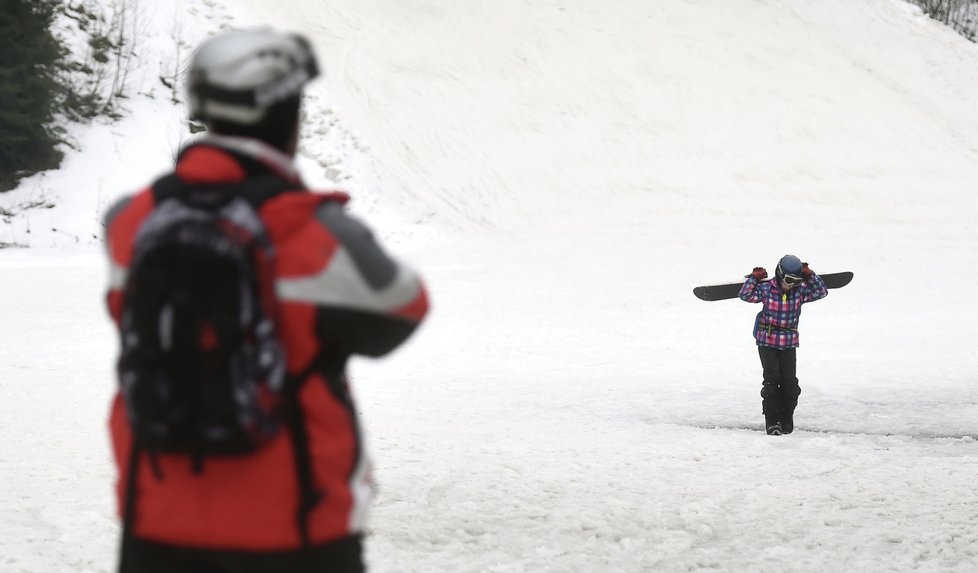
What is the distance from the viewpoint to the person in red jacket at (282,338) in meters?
2.10

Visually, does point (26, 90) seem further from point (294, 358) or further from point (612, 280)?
point (294, 358)

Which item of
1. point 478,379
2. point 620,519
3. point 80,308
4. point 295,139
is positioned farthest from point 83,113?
point 295,139

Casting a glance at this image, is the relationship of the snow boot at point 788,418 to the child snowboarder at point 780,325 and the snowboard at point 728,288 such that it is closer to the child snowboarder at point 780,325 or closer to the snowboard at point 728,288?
the child snowboarder at point 780,325

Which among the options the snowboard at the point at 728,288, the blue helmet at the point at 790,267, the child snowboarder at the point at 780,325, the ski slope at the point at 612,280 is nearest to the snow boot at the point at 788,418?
the child snowboarder at the point at 780,325

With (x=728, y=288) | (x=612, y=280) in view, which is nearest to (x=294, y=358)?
(x=728, y=288)

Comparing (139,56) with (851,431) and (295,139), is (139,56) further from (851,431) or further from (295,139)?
(295,139)

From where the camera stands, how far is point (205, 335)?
6.61 feet

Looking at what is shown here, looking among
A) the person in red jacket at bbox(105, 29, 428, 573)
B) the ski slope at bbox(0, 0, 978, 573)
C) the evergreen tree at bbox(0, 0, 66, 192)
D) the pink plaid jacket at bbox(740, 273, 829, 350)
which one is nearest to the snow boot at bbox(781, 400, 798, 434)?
the ski slope at bbox(0, 0, 978, 573)

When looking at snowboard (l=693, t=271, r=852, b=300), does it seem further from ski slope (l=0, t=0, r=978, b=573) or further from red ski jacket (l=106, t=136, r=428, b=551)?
Answer: red ski jacket (l=106, t=136, r=428, b=551)

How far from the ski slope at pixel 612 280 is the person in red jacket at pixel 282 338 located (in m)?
3.28

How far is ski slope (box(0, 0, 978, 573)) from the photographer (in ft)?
20.5

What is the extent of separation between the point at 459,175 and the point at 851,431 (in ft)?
60.2

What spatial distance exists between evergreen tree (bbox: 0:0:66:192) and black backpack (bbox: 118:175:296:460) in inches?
855

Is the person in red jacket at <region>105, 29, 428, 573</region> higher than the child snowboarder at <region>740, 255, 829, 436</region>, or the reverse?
the person in red jacket at <region>105, 29, 428, 573</region>
